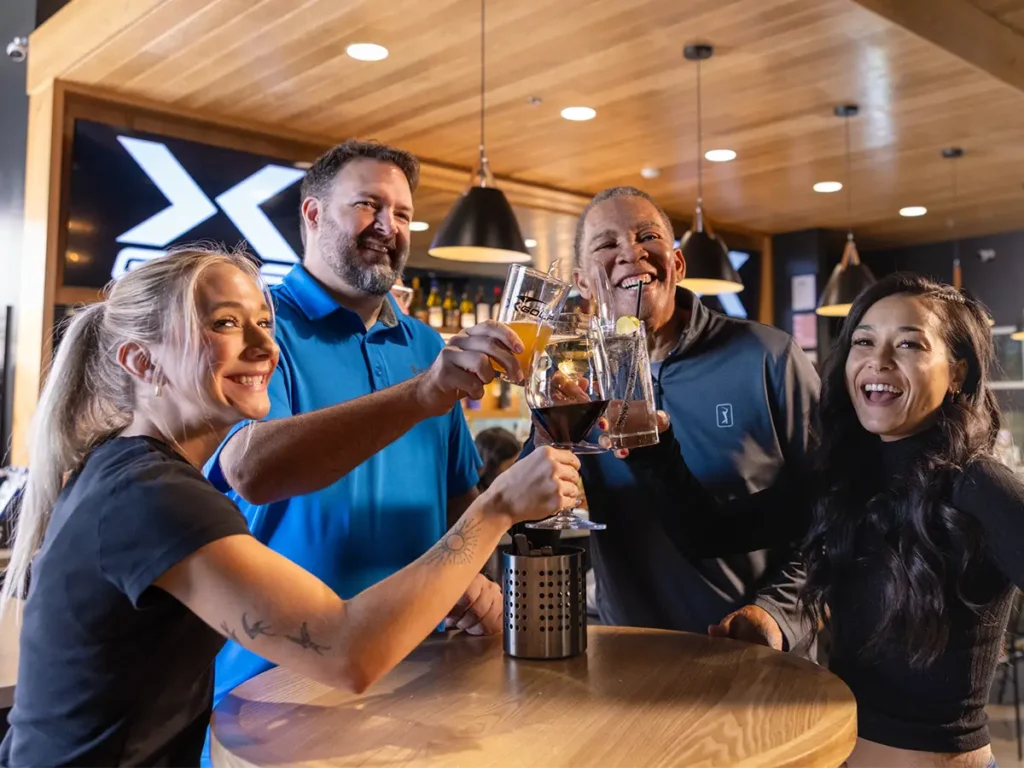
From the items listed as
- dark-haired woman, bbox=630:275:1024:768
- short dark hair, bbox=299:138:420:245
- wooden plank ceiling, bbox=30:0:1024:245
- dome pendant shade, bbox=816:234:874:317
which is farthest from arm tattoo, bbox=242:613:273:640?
dome pendant shade, bbox=816:234:874:317

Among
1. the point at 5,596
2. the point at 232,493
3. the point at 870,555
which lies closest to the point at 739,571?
the point at 870,555

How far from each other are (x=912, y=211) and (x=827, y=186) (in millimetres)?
1235

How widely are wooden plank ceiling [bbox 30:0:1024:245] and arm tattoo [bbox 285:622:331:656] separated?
109 inches

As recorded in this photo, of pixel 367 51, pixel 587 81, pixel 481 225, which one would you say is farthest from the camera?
pixel 587 81

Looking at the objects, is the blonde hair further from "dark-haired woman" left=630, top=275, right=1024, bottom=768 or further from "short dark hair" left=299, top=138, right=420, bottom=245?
"dark-haired woman" left=630, top=275, right=1024, bottom=768

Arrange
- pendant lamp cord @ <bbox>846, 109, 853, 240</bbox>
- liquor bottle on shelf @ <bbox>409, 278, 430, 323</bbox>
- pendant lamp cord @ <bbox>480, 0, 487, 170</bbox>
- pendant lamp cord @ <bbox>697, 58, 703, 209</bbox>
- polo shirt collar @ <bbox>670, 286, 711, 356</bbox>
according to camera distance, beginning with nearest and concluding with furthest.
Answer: polo shirt collar @ <bbox>670, 286, 711, 356</bbox> → pendant lamp cord @ <bbox>480, 0, 487, 170</bbox> → pendant lamp cord @ <bbox>697, 58, 703, 209</bbox> → pendant lamp cord @ <bbox>846, 109, 853, 240</bbox> → liquor bottle on shelf @ <bbox>409, 278, 430, 323</bbox>

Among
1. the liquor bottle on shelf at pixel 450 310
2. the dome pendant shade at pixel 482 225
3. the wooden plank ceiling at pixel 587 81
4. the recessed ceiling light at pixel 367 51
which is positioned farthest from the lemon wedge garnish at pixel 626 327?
the liquor bottle on shelf at pixel 450 310

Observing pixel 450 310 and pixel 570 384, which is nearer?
pixel 570 384

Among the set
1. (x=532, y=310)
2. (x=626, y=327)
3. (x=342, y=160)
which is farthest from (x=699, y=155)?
(x=532, y=310)

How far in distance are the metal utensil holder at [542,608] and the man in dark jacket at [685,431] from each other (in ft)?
1.55

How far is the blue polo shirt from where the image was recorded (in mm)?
1715

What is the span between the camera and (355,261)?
1.90 meters

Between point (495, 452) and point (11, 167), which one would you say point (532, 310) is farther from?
point (11, 167)

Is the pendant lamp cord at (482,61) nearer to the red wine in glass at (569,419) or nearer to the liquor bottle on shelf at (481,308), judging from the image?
the liquor bottle on shelf at (481,308)
